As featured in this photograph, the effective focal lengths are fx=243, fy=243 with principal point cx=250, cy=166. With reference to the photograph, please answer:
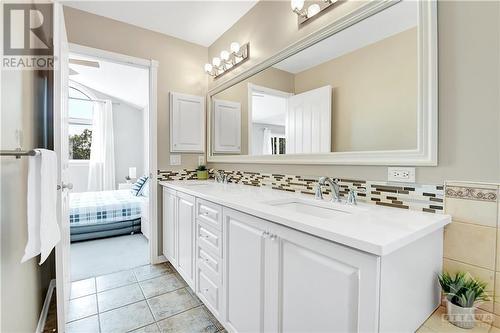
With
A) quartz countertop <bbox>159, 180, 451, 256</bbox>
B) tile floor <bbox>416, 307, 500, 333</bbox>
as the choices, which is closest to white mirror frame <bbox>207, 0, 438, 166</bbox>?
quartz countertop <bbox>159, 180, 451, 256</bbox>

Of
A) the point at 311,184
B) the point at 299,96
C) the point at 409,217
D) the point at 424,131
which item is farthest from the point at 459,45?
the point at 311,184

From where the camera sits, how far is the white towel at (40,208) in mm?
991

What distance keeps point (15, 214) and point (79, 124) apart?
5478mm

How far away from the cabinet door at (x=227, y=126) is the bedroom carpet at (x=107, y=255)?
1540 mm

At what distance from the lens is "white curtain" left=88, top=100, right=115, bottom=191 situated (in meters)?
5.62

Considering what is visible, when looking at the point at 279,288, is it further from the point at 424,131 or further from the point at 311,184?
the point at 424,131

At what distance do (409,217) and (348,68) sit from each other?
94 cm

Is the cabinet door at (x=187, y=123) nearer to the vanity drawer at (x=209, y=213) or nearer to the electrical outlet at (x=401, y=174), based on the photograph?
the vanity drawer at (x=209, y=213)

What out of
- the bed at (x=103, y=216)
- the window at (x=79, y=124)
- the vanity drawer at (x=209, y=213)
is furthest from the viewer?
the window at (x=79, y=124)

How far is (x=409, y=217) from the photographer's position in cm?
105

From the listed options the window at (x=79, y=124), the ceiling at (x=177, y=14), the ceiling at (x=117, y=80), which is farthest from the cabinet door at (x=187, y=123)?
the window at (x=79, y=124)

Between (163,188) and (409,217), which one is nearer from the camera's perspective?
(409,217)

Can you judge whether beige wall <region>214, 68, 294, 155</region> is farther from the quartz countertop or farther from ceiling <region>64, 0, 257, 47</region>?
the quartz countertop

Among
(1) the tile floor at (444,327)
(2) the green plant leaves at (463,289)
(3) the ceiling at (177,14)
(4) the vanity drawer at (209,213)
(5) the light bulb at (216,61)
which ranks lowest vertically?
(1) the tile floor at (444,327)
